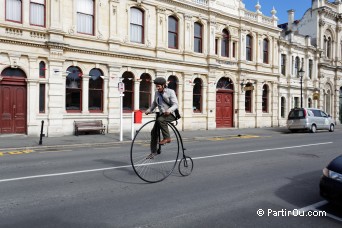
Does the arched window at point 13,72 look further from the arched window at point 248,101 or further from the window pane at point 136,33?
the arched window at point 248,101

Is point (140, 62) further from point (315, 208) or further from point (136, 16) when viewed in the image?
point (315, 208)

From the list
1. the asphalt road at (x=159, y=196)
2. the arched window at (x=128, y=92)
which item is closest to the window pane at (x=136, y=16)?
the arched window at (x=128, y=92)

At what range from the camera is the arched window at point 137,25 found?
21.8 meters

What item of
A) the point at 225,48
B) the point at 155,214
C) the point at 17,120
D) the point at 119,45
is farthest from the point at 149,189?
the point at 225,48

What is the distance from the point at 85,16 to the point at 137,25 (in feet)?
12.9

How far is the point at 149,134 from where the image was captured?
7383 millimetres

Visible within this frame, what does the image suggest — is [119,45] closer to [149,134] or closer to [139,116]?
[139,116]

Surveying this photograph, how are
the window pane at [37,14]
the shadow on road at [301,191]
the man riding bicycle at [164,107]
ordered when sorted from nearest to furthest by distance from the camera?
1. the shadow on road at [301,191]
2. the man riding bicycle at [164,107]
3. the window pane at [37,14]

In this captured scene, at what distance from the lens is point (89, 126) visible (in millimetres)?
19016

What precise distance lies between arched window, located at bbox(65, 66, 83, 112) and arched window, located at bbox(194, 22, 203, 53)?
1054 cm

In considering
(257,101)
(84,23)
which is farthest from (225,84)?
(84,23)

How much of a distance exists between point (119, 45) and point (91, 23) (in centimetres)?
230

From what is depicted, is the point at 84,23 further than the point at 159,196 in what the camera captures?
Yes

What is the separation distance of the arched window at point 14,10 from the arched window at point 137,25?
7351mm
